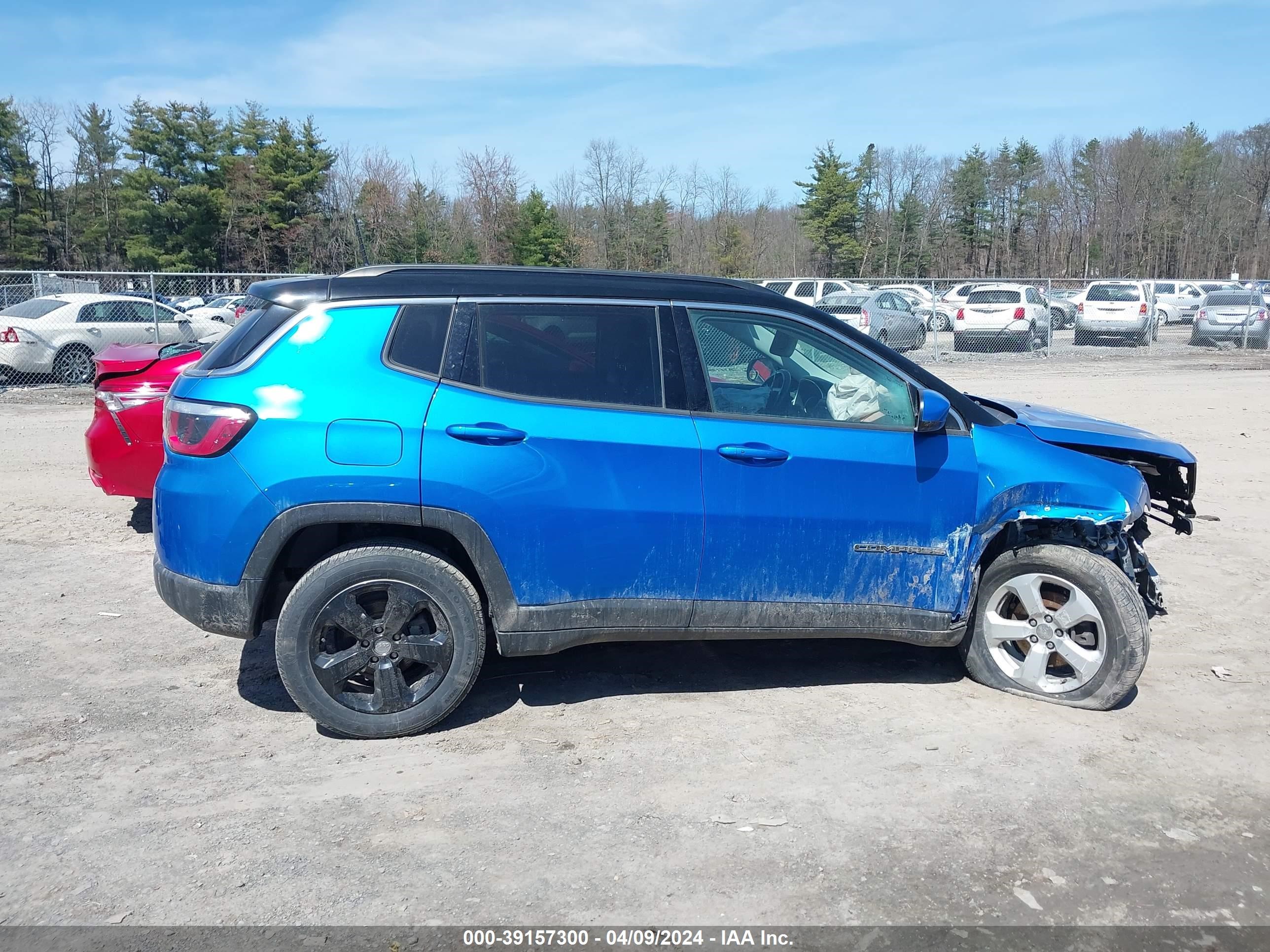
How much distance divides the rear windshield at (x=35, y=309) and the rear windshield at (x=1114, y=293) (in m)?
23.0

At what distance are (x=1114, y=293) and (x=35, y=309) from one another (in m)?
24.1

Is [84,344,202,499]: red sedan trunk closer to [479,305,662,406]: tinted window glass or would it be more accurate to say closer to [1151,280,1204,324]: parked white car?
[479,305,662,406]: tinted window glass

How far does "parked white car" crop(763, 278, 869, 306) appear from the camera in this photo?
27750mm

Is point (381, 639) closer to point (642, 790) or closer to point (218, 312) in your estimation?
point (642, 790)

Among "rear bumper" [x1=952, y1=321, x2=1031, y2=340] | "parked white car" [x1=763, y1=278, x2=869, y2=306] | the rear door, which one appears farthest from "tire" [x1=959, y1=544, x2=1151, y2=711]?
"parked white car" [x1=763, y1=278, x2=869, y2=306]

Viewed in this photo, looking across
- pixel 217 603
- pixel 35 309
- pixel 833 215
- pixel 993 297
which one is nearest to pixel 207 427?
pixel 217 603

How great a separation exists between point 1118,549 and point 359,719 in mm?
3581

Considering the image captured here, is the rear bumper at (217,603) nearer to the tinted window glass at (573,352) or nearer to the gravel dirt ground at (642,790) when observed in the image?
the gravel dirt ground at (642,790)

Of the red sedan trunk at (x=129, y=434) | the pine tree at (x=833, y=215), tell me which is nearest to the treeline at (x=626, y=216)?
the pine tree at (x=833, y=215)

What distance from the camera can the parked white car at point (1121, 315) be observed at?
82.7 feet

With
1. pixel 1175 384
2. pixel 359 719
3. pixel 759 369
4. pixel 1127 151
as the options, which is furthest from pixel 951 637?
pixel 1127 151

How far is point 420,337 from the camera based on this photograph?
4281mm

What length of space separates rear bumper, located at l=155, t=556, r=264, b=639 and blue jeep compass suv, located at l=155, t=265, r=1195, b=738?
0.01 metres

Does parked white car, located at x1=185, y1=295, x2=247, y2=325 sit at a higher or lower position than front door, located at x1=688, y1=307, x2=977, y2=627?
higher
